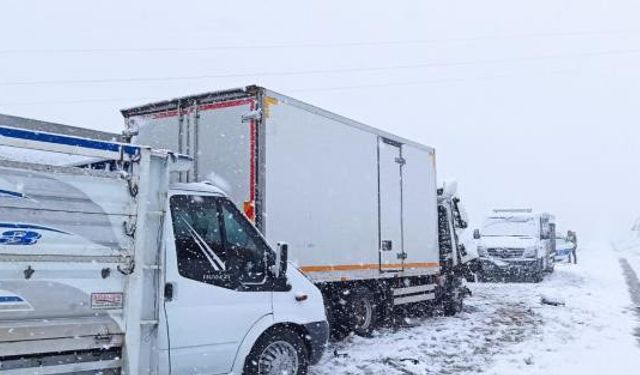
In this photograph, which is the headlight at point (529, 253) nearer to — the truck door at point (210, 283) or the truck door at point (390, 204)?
the truck door at point (390, 204)

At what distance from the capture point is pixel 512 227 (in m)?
23.1

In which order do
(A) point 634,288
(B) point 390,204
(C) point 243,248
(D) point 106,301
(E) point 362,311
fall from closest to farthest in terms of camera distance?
(D) point 106,301, (C) point 243,248, (E) point 362,311, (B) point 390,204, (A) point 634,288

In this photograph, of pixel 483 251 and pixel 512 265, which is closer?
pixel 512 265

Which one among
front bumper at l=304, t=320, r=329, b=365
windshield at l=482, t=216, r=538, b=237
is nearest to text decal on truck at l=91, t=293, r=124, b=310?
front bumper at l=304, t=320, r=329, b=365

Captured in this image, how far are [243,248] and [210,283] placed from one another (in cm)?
54

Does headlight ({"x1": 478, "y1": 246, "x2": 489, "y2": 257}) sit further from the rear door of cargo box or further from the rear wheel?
the rear door of cargo box

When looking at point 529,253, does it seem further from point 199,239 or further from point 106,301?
point 106,301

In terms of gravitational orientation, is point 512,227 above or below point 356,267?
above

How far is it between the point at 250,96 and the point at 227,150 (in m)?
0.73

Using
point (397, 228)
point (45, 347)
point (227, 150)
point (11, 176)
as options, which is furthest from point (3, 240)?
point (397, 228)

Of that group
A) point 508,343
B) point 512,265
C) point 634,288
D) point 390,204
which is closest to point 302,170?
point 390,204

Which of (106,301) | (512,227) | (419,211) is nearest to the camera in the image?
(106,301)

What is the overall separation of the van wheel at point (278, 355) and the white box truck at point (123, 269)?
2 cm

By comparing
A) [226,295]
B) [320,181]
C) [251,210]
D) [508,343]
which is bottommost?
[508,343]
